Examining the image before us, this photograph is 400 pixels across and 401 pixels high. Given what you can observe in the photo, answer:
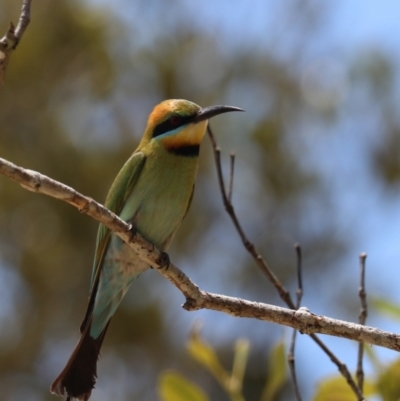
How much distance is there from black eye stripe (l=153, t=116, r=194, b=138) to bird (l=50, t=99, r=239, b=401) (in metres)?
0.01

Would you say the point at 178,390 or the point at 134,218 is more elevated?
the point at 134,218

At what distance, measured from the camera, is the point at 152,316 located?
16.9 ft

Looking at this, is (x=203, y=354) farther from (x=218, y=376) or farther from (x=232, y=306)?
(x=232, y=306)

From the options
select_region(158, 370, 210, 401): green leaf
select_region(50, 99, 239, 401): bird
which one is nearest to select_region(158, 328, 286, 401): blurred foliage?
select_region(158, 370, 210, 401): green leaf

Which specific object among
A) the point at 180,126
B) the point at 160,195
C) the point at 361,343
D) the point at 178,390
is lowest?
the point at 178,390

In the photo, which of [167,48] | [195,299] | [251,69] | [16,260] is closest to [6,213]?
[16,260]

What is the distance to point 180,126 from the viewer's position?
241 centimetres

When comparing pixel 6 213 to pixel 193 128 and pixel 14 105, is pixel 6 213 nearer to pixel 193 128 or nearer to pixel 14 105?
pixel 14 105

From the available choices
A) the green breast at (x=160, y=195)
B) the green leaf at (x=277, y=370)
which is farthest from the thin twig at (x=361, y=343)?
the green breast at (x=160, y=195)

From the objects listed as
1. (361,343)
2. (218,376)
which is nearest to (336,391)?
(361,343)

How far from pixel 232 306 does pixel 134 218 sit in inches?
25.8

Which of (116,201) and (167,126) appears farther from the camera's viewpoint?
(167,126)

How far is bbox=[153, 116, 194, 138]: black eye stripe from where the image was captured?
2430 millimetres

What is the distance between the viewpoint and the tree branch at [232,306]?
1394mm
